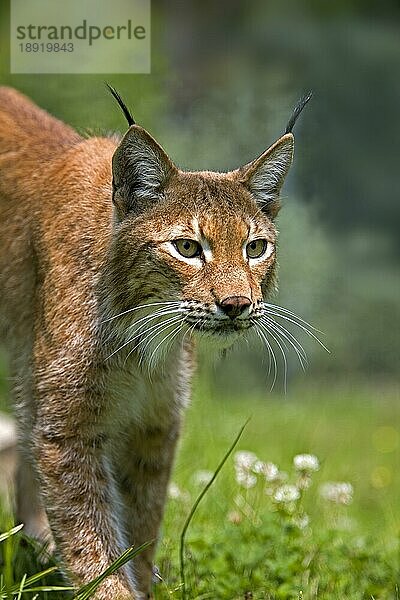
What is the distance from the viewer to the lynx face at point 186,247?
3.35 metres

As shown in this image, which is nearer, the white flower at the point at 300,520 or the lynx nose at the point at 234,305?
the lynx nose at the point at 234,305

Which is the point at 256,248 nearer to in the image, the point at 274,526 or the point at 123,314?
the point at 123,314

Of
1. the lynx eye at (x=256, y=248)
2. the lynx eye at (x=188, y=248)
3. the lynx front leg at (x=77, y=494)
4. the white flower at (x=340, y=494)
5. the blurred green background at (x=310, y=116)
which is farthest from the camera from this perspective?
the blurred green background at (x=310, y=116)

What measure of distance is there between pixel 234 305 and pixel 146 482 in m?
1.11

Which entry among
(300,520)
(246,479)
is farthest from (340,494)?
(246,479)

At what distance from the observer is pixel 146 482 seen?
408cm

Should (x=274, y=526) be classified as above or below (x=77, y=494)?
below

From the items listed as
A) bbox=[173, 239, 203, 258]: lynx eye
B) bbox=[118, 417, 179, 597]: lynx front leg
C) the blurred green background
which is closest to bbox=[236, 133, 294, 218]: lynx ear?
bbox=[173, 239, 203, 258]: lynx eye

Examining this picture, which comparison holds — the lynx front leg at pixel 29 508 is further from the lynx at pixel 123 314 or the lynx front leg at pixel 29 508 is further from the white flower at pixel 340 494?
the white flower at pixel 340 494

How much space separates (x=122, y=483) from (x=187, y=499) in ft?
4.16

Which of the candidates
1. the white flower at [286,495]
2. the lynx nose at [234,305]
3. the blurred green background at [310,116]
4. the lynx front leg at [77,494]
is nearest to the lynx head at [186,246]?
the lynx nose at [234,305]

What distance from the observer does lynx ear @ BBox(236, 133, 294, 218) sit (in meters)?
3.72

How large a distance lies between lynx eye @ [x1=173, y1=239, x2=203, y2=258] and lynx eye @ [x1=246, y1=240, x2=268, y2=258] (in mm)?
189

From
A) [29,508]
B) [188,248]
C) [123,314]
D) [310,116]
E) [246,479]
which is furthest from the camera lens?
[310,116]
